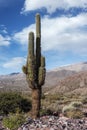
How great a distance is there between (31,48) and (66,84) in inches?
3623

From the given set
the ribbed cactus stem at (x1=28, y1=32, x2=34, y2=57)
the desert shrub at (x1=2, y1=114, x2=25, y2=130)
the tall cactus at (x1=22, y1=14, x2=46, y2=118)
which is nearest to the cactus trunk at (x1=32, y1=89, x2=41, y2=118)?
the tall cactus at (x1=22, y1=14, x2=46, y2=118)

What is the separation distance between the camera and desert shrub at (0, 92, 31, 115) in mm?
24875

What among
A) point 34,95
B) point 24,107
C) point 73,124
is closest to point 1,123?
point 34,95

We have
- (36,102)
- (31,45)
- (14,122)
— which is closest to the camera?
(14,122)

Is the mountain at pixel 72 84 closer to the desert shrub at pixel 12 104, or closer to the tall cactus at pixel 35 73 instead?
the desert shrub at pixel 12 104

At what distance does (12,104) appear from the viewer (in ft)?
84.2

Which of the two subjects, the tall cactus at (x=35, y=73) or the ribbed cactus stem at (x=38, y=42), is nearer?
the tall cactus at (x=35, y=73)

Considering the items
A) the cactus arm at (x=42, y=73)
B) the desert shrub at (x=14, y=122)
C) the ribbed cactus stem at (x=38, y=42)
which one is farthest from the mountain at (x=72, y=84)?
the desert shrub at (x=14, y=122)

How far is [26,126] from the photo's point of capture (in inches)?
571

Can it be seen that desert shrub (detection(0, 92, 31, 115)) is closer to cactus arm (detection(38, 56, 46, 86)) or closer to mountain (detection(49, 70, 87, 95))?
cactus arm (detection(38, 56, 46, 86))

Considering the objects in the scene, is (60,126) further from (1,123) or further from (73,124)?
(1,123)

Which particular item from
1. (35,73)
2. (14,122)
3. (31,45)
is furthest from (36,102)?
(14,122)

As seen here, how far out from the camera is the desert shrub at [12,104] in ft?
81.6

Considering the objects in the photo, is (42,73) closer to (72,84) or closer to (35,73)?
(35,73)
